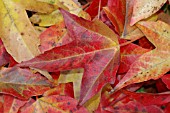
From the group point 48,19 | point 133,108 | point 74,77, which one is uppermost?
point 48,19

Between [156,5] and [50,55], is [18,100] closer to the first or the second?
[50,55]

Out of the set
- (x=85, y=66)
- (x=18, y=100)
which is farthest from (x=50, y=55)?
(x=18, y=100)

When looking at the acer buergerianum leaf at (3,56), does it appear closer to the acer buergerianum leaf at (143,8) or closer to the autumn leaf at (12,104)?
the autumn leaf at (12,104)

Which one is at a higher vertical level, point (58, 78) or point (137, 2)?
point (137, 2)

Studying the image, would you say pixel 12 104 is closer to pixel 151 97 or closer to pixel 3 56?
pixel 3 56

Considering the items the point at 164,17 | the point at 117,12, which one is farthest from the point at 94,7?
the point at 164,17

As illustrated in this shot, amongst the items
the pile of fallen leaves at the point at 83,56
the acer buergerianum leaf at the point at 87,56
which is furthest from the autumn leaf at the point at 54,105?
the acer buergerianum leaf at the point at 87,56
